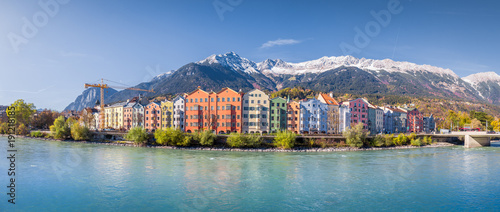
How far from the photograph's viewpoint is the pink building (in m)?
102

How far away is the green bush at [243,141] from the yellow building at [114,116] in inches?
2756

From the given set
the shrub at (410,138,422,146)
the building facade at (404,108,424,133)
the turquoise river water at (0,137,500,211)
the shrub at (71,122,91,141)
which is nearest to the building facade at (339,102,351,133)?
the shrub at (410,138,422,146)

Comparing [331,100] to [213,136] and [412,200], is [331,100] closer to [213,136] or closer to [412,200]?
[213,136]

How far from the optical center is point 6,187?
29.8 m

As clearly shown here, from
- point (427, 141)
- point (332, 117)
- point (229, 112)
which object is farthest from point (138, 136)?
point (427, 141)

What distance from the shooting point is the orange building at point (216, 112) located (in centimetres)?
8669

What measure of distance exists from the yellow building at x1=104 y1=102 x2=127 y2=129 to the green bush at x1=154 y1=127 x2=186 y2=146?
57420 mm

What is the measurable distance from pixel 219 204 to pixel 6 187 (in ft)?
72.3

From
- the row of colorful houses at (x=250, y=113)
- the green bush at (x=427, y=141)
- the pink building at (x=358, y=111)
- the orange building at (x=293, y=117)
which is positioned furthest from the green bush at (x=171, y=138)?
the green bush at (x=427, y=141)

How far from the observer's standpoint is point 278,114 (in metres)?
89.2

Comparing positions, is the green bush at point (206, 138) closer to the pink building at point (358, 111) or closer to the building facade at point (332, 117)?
the building facade at point (332, 117)

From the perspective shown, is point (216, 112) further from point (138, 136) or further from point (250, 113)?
point (138, 136)

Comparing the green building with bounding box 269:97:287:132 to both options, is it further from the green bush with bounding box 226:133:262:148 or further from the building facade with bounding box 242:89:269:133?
the green bush with bounding box 226:133:262:148

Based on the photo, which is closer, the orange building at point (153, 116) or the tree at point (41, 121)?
the orange building at point (153, 116)
